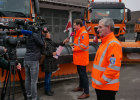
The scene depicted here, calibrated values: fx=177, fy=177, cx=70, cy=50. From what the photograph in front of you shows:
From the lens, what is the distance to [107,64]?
230 cm

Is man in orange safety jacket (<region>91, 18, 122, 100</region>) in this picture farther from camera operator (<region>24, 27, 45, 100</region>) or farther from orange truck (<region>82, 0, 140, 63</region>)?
orange truck (<region>82, 0, 140, 63</region>)

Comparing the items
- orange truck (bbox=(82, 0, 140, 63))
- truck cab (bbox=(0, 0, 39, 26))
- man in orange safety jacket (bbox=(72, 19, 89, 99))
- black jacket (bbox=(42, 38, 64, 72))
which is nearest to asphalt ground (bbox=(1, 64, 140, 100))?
man in orange safety jacket (bbox=(72, 19, 89, 99))

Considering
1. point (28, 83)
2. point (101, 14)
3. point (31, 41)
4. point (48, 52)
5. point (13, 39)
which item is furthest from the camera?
point (101, 14)

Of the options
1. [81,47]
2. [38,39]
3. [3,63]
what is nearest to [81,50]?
[81,47]

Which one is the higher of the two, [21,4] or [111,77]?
[21,4]

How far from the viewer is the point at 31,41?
3377 mm

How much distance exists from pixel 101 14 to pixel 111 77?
24.7ft

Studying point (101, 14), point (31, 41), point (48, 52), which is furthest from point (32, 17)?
point (101, 14)

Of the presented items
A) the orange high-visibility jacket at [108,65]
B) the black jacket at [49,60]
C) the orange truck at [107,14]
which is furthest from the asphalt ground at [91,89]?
the orange truck at [107,14]

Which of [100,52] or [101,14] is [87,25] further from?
[100,52]

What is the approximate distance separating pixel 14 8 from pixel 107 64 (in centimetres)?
465

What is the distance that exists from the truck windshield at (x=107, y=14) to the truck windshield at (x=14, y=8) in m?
4.16

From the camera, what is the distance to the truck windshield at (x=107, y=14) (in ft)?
30.5

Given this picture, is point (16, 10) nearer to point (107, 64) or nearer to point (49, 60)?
point (49, 60)
